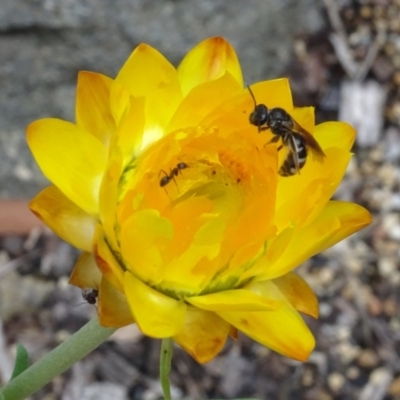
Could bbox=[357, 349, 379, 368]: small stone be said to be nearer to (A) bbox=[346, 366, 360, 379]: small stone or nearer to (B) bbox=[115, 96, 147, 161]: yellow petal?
(A) bbox=[346, 366, 360, 379]: small stone

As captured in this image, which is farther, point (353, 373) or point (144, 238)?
point (353, 373)

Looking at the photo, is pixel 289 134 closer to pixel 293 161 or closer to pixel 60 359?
pixel 293 161

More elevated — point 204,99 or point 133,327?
point 204,99

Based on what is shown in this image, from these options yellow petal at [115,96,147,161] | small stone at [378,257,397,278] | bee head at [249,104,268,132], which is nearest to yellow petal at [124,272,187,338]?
yellow petal at [115,96,147,161]

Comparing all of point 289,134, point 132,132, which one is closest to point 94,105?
point 132,132

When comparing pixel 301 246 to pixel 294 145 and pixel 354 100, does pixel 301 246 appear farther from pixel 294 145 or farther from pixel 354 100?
pixel 354 100

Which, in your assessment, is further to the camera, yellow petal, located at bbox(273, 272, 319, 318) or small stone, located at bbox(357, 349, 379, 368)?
small stone, located at bbox(357, 349, 379, 368)
